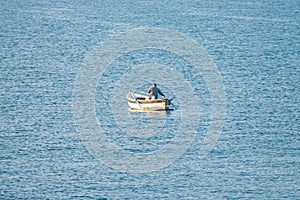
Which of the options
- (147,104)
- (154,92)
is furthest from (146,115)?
(154,92)

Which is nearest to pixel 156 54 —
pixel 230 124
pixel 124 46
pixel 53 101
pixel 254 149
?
pixel 124 46

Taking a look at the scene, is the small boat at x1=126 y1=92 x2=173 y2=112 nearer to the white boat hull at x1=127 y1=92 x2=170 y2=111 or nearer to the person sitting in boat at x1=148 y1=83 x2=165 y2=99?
the white boat hull at x1=127 y1=92 x2=170 y2=111

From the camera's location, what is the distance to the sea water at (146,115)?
235 ft

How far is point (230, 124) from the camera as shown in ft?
289

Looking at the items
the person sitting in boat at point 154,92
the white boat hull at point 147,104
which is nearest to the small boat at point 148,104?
the white boat hull at point 147,104

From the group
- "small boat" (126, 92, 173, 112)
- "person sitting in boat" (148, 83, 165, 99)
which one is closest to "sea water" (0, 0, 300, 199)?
"small boat" (126, 92, 173, 112)

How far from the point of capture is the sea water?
7175 cm

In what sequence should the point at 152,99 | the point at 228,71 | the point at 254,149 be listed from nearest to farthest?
the point at 254,149
the point at 152,99
the point at 228,71

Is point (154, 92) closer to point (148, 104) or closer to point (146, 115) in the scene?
point (148, 104)

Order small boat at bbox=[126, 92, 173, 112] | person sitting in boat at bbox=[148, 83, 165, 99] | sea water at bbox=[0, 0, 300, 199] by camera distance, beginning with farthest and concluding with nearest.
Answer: person sitting in boat at bbox=[148, 83, 165, 99], small boat at bbox=[126, 92, 173, 112], sea water at bbox=[0, 0, 300, 199]

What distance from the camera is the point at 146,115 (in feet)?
→ 302

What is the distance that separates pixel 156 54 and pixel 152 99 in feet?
104

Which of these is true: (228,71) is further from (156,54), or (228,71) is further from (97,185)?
(97,185)

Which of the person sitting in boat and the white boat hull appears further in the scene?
the person sitting in boat
